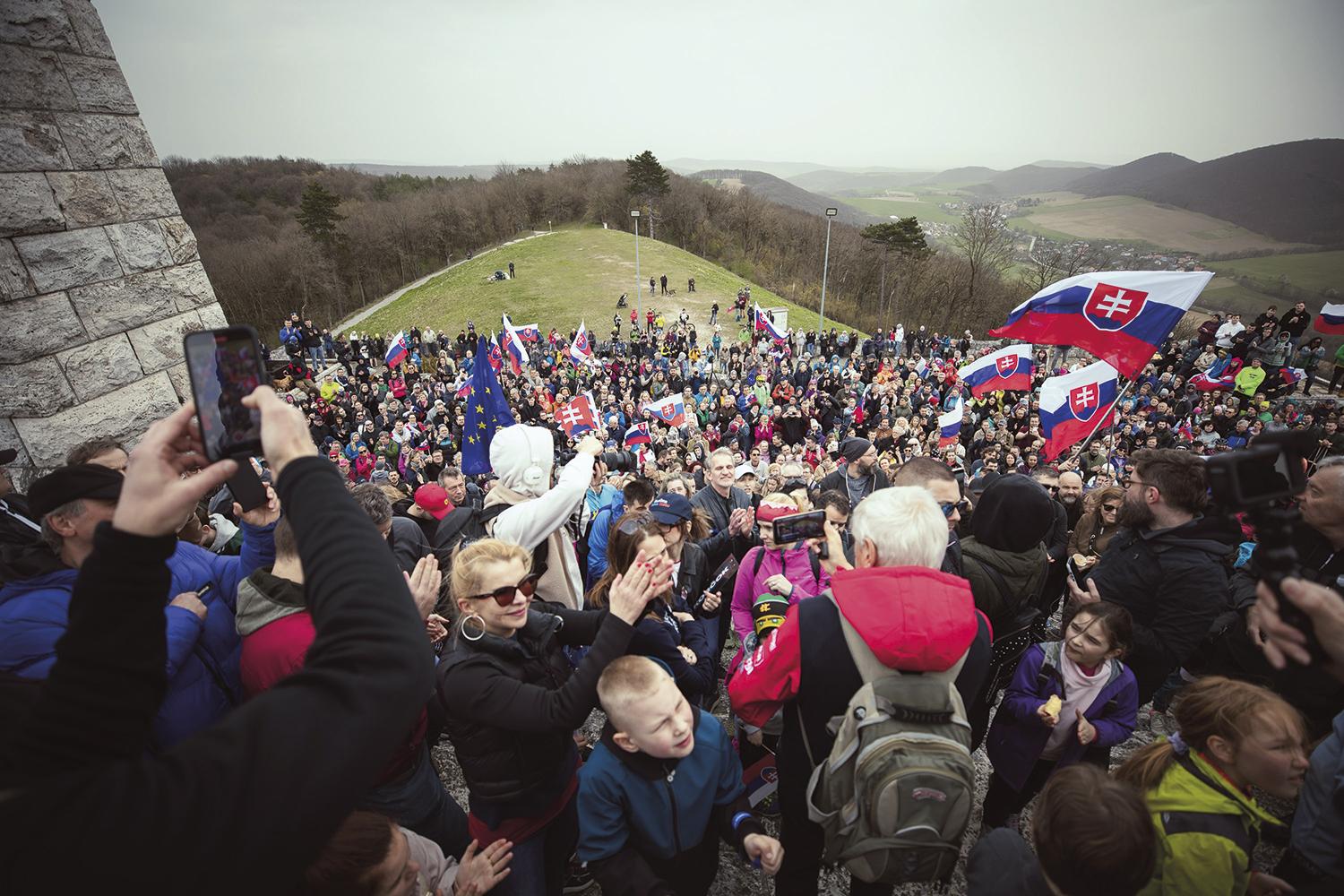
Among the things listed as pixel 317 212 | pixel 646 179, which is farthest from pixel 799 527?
pixel 646 179

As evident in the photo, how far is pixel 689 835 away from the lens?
2168 millimetres

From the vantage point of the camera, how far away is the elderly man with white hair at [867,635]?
176cm

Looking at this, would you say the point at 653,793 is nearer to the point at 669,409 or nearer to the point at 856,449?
the point at 856,449

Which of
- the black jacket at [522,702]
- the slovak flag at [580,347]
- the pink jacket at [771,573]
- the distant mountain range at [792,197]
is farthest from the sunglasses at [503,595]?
the distant mountain range at [792,197]

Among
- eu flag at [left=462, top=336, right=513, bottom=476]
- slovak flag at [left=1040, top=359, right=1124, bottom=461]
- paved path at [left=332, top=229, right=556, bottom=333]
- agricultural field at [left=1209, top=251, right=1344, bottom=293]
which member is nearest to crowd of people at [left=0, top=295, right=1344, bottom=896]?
slovak flag at [left=1040, top=359, right=1124, bottom=461]

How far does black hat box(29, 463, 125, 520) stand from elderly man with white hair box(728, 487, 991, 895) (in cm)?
255

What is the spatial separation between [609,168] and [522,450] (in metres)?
89.8

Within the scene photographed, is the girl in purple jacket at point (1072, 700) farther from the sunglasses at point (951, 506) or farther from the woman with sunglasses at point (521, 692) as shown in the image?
the woman with sunglasses at point (521, 692)

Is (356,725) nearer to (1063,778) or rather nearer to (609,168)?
(1063,778)

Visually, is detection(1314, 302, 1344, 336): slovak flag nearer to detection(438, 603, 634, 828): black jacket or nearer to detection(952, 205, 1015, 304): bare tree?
detection(438, 603, 634, 828): black jacket

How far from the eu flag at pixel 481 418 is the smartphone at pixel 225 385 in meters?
6.20

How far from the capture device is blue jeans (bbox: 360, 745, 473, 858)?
2.49 m

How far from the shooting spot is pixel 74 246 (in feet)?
11.1

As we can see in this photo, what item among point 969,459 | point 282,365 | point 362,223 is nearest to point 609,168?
point 362,223
